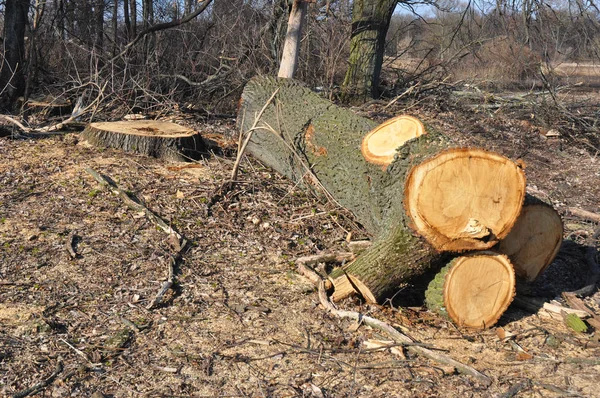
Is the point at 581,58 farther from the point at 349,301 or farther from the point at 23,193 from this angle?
the point at 23,193

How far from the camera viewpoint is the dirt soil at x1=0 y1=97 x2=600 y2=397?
3045 millimetres

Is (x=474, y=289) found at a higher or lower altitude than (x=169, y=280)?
higher

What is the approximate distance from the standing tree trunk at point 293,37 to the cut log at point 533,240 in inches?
135

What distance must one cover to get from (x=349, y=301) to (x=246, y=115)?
292 cm

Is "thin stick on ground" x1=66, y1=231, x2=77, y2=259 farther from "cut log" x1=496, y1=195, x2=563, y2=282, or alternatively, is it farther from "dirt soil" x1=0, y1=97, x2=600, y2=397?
"cut log" x1=496, y1=195, x2=563, y2=282

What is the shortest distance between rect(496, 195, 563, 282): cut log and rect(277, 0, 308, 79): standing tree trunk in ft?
11.2

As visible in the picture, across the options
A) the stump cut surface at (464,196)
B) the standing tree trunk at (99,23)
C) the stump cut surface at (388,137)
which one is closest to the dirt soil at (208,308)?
the stump cut surface at (464,196)

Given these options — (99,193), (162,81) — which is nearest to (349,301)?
(99,193)

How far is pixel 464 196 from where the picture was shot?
12.0ft

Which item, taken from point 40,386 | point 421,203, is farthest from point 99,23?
point 40,386

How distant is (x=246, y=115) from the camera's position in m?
6.30

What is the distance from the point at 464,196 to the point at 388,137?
827 millimetres

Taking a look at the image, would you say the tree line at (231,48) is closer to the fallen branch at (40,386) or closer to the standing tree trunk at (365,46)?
the standing tree trunk at (365,46)

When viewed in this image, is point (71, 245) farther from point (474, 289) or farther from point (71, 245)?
point (474, 289)
